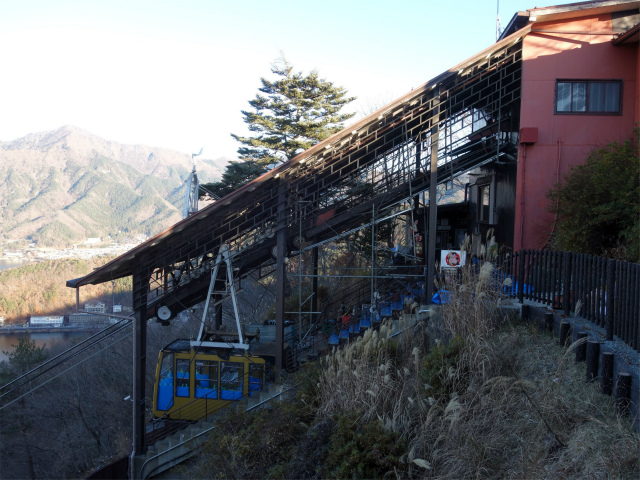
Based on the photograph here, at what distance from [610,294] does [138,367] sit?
33.4 ft

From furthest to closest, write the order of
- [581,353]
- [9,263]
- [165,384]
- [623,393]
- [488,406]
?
[9,263] → [165,384] → [581,353] → [488,406] → [623,393]

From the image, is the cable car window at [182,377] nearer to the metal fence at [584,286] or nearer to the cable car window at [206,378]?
the cable car window at [206,378]

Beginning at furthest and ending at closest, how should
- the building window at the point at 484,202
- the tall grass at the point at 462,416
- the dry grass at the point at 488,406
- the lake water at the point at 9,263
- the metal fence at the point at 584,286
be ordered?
the lake water at the point at 9,263
the building window at the point at 484,202
the metal fence at the point at 584,286
the tall grass at the point at 462,416
the dry grass at the point at 488,406

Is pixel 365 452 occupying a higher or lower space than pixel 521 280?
lower

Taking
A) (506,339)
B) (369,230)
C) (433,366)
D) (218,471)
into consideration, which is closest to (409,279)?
(369,230)

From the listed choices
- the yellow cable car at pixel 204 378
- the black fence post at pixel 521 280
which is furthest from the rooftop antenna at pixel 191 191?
the black fence post at pixel 521 280

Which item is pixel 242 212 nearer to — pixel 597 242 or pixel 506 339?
pixel 506 339

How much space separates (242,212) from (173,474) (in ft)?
21.7

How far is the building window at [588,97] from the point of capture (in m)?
13.1

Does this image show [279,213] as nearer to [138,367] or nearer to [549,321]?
[138,367]

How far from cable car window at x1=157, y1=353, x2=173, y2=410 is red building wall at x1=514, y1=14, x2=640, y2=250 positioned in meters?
10.1

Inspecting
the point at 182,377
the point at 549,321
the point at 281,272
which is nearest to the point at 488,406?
the point at 549,321

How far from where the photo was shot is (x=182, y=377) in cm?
1211

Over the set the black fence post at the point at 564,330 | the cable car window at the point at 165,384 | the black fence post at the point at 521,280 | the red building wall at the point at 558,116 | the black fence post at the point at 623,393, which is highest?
the red building wall at the point at 558,116
